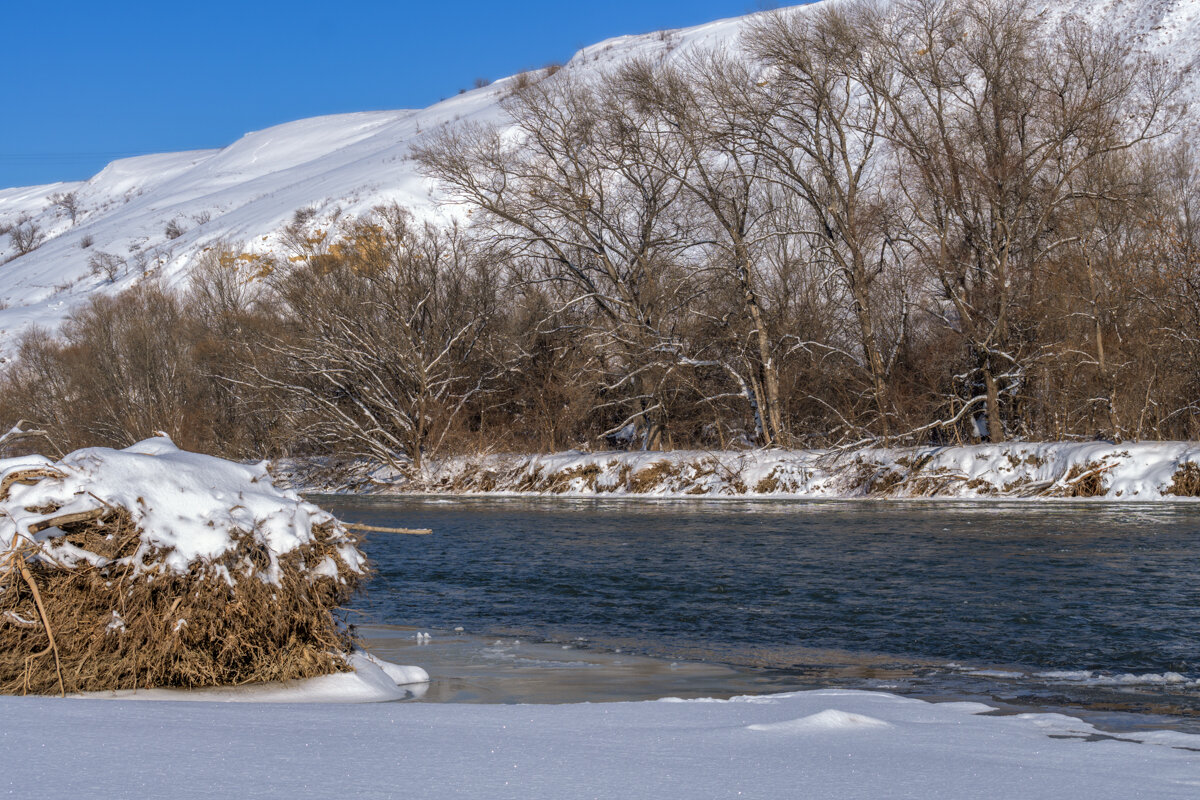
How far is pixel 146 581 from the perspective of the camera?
6.31m

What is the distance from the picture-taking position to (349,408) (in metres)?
36.4

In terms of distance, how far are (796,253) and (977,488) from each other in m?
12.4

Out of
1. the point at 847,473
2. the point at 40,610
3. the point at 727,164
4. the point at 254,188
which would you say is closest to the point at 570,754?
the point at 40,610

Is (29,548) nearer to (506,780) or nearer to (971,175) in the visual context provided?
(506,780)

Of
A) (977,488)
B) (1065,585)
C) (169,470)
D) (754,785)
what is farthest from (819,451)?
(754,785)

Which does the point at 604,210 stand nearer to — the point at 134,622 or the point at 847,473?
the point at 847,473

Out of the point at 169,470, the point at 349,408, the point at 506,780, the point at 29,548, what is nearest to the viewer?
the point at 506,780

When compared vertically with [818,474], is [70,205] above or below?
above

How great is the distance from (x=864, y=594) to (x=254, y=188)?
102m

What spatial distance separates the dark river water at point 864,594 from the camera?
762 cm

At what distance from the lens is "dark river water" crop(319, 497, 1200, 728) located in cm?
762

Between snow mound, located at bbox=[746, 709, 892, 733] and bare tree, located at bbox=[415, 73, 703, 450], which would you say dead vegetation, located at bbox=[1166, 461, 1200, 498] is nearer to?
bare tree, located at bbox=[415, 73, 703, 450]

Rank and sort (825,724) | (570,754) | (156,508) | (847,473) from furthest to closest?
(847,473), (156,508), (825,724), (570,754)

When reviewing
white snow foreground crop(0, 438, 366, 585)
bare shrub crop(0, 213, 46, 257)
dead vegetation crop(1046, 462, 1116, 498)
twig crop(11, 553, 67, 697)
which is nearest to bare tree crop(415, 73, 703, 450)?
dead vegetation crop(1046, 462, 1116, 498)
